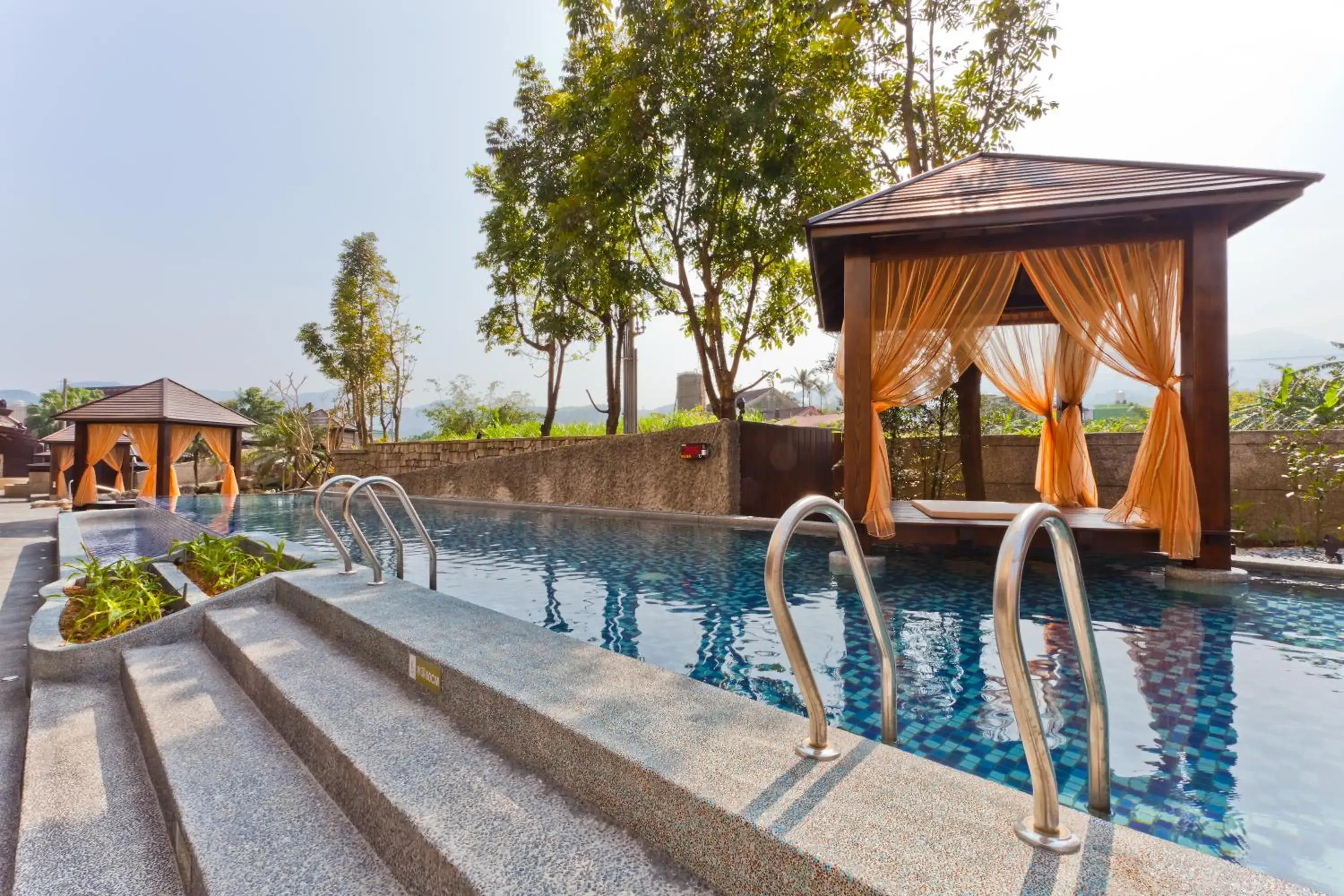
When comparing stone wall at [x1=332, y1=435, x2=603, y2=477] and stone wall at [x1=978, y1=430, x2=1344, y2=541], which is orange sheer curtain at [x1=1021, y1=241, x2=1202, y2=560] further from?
stone wall at [x1=332, y1=435, x2=603, y2=477]

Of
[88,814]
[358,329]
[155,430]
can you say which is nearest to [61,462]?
[155,430]

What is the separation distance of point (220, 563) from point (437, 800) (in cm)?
426

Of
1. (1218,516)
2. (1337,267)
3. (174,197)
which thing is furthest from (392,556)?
(174,197)

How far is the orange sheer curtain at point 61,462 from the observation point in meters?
20.9

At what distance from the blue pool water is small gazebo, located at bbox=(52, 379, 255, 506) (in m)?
13.5

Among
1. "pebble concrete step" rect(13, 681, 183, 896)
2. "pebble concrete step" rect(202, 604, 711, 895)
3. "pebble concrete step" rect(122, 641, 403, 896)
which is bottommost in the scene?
"pebble concrete step" rect(13, 681, 183, 896)

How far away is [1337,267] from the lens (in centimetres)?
1961

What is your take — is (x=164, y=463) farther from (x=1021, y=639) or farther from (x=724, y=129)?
(x=1021, y=639)

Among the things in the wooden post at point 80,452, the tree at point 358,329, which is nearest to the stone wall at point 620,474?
the wooden post at point 80,452

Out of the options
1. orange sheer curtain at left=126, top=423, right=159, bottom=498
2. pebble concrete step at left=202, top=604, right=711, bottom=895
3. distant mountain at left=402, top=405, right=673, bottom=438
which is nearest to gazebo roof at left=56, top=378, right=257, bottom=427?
orange sheer curtain at left=126, top=423, right=159, bottom=498

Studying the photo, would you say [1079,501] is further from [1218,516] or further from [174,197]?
[174,197]

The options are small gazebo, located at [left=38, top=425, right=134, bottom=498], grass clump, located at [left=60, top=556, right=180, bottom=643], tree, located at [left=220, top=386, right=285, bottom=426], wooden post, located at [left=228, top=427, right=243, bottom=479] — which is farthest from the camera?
tree, located at [left=220, top=386, right=285, bottom=426]

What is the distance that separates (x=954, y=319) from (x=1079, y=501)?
122 inches

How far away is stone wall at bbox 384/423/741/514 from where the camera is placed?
9.55m
